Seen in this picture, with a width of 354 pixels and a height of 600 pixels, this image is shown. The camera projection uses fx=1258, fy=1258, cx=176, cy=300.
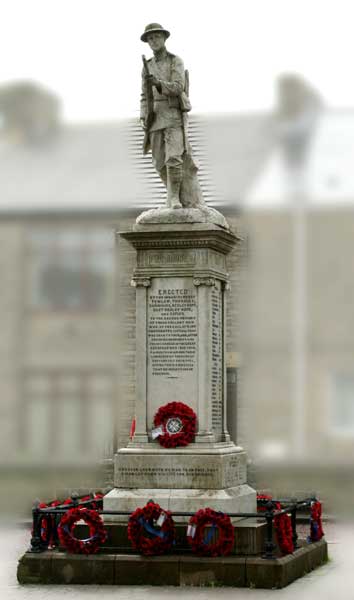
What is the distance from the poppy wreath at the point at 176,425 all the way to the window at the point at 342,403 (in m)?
11.7

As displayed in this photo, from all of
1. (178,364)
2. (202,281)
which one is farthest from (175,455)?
(202,281)

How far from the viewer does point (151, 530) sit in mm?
14227

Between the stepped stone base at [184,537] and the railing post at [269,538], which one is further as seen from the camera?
the stepped stone base at [184,537]

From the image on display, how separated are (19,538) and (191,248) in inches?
294

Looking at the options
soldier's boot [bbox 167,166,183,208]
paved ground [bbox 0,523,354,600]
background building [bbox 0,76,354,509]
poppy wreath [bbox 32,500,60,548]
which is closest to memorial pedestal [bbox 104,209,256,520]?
soldier's boot [bbox 167,166,183,208]

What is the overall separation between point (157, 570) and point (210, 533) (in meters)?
0.74

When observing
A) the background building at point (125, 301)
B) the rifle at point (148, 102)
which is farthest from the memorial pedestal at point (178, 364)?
the background building at point (125, 301)

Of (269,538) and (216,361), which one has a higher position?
(216,361)

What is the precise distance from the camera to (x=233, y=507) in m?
15.3

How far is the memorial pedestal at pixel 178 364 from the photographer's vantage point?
15.4 metres

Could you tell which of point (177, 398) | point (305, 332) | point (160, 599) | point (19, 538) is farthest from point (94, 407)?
point (160, 599)

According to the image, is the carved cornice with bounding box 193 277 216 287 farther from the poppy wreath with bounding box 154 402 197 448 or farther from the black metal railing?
the black metal railing

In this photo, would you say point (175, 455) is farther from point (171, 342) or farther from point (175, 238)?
point (175, 238)

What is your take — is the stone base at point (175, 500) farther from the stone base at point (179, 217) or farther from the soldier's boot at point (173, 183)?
the soldier's boot at point (173, 183)
